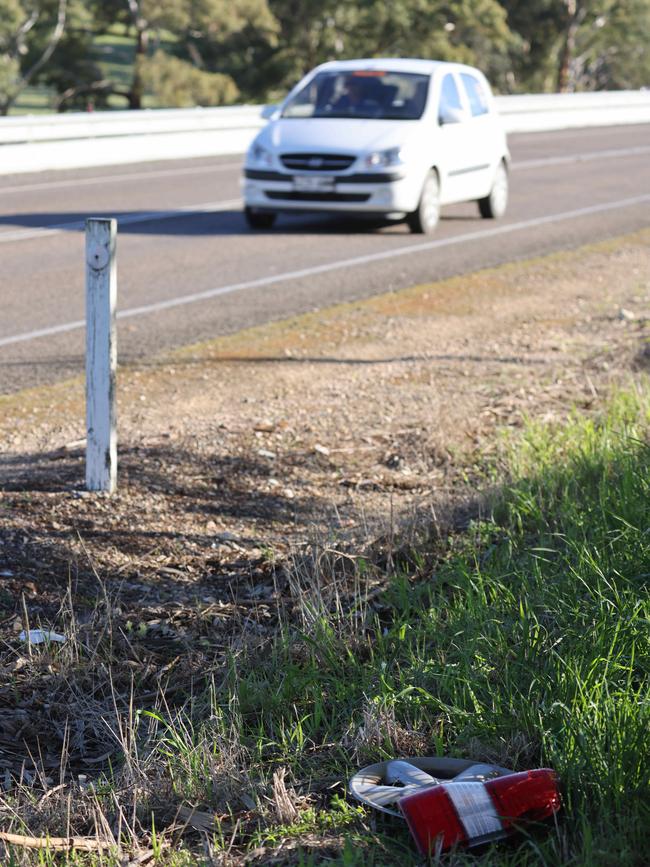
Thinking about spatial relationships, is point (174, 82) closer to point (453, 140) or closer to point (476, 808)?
point (453, 140)

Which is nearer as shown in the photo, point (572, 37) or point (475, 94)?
point (475, 94)

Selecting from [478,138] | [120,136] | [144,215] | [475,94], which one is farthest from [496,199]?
[120,136]

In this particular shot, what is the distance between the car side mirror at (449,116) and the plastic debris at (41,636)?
10.9 metres

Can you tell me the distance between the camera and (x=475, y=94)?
50.2 ft

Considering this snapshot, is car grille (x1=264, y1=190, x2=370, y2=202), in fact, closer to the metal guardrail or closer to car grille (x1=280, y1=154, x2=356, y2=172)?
car grille (x1=280, y1=154, x2=356, y2=172)

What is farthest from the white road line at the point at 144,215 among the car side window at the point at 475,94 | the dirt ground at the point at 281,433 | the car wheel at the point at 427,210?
the dirt ground at the point at 281,433

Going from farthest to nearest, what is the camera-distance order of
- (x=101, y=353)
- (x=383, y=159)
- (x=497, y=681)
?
(x=383, y=159)
(x=101, y=353)
(x=497, y=681)

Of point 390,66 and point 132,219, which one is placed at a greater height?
point 390,66

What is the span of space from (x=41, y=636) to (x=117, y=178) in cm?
1556

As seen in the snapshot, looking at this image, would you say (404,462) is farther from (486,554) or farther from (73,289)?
(73,289)

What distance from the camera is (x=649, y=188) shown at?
1961 cm

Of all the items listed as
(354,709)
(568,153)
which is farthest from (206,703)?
(568,153)

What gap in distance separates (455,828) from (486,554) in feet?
6.47

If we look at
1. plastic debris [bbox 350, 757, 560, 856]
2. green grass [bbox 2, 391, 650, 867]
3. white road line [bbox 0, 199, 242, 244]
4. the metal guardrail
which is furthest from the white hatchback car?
plastic debris [bbox 350, 757, 560, 856]
